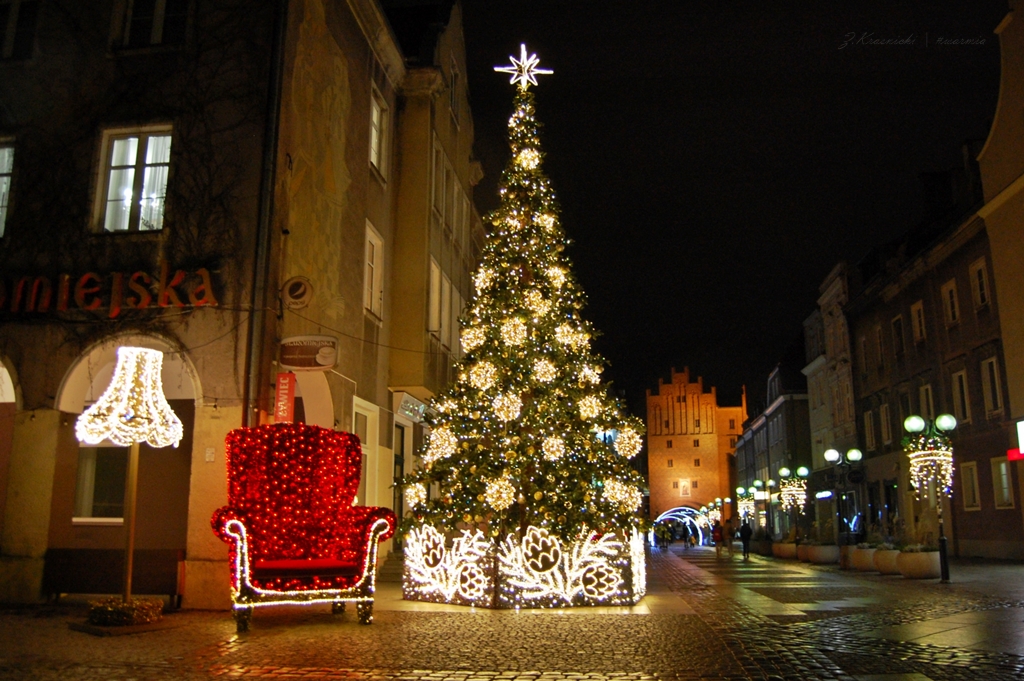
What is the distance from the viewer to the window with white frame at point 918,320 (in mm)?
32562

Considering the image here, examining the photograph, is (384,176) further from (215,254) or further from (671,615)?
(671,615)

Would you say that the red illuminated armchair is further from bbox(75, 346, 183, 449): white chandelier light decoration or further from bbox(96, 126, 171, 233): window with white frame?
bbox(96, 126, 171, 233): window with white frame

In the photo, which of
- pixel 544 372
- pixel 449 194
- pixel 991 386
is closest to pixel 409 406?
pixel 449 194

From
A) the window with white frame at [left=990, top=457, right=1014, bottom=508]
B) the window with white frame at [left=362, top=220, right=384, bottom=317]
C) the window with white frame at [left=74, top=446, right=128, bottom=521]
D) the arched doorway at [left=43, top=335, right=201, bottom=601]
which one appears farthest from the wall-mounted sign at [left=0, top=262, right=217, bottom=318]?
the window with white frame at [left=990, top=457, right=1014, bottom=508]

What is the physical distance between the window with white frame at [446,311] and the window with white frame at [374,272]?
11.2 ft

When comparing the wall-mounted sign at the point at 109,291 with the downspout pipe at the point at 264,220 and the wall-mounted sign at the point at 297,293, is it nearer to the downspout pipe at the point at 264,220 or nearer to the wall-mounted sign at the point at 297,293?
the downspout pipe at the point at 264,220

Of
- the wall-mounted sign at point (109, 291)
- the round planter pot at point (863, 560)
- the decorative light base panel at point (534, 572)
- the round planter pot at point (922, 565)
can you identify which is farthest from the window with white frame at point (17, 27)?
the round planter pot at point (863, 560)

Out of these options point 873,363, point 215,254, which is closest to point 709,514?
point 873,363

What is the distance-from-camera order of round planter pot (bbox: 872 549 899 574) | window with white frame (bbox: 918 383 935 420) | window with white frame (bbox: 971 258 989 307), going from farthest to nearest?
window with white frame (bbox: 918 383 935 420) < window with white frame (bbox: 971 258 989 307) < round planter pot (bbox: 872 549 899 574)

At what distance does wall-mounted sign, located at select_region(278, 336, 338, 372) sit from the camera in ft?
42.1

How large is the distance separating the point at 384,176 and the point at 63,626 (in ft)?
37.6

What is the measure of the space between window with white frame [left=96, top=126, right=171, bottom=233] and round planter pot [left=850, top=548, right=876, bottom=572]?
17393mm

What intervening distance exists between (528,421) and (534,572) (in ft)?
7.04

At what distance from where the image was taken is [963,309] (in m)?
28.8
